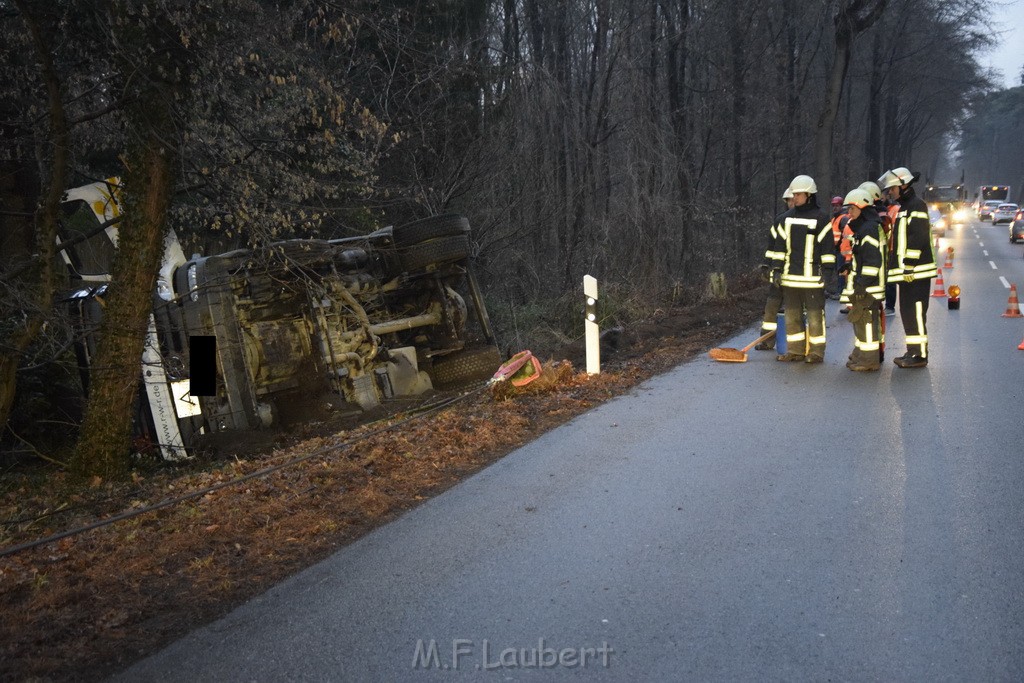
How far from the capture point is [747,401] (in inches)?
341

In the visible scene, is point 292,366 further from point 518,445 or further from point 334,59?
point 334,59

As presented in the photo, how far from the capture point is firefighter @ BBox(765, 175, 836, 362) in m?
10.5

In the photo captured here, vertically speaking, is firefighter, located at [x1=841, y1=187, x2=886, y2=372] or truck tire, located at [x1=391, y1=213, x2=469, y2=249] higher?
truck tire, located at [x1=391, y1=213, x2=469, y2=249]

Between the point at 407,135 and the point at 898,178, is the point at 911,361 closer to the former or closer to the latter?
the point at 898,178

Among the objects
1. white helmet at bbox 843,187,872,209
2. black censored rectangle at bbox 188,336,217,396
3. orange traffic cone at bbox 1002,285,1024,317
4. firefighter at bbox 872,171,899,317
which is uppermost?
white helmet at bbox 843,187,872,209

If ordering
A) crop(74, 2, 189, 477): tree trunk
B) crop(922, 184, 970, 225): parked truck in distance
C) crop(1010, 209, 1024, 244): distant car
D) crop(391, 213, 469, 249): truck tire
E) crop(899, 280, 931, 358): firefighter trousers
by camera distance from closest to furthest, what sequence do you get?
1. crop(74, 2, 189, 477): tree trunk
2. crop(899, 280, 931, 358): firefighter trousers
3. crop(391, 213, 469, 249): truck tire
4. crop(1010, 209, 1024, 244): distant car
5. crop(922, 184, 970, 225): parked truck in distance

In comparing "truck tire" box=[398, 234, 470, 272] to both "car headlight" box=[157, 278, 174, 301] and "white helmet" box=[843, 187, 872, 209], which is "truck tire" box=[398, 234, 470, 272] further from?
"white helmet" box=[843, 187, 872, 209]

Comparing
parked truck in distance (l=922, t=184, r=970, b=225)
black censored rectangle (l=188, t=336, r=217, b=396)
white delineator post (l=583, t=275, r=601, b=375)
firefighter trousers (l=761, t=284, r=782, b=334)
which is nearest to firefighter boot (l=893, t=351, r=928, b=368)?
firefighter trousers (l=761, t=284, r=782, b=334)

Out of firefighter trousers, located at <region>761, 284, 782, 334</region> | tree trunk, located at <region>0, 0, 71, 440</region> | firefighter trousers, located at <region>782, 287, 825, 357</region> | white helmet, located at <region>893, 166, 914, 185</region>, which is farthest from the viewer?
firefighter trousers, located at <region>761, 284, 782, 334</region>

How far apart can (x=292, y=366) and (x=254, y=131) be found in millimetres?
2560

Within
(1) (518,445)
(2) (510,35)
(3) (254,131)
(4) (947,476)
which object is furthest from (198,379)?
(2) (510,35)

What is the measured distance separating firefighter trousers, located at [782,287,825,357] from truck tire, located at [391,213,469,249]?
3946 mm

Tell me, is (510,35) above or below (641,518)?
above

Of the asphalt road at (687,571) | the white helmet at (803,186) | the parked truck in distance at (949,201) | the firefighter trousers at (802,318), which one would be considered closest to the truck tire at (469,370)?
the asphalt road at (687,571)
